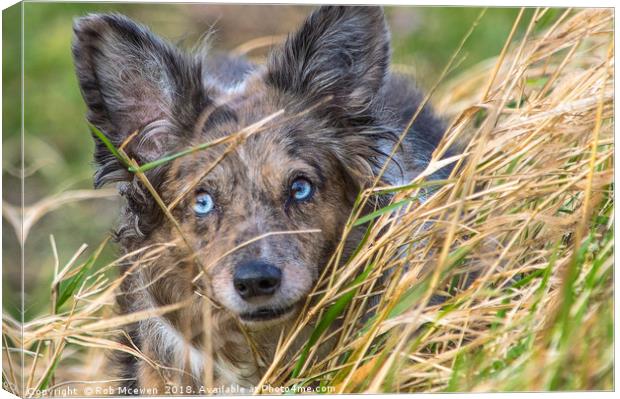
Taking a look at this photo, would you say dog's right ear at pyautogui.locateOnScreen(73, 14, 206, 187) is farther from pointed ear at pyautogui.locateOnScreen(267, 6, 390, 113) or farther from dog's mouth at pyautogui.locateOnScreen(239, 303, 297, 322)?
dog's mouth at pyautogui.locateOnScreen(239, 303, 297, 322)

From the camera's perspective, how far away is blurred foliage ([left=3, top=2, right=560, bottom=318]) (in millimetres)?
3998

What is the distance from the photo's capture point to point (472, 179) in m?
3.64

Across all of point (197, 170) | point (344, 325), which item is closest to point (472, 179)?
point (344, 325)

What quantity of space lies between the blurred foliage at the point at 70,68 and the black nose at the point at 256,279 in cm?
98

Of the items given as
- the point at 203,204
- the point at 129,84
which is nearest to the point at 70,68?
the point at 129,84

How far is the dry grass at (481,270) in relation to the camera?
3.46m

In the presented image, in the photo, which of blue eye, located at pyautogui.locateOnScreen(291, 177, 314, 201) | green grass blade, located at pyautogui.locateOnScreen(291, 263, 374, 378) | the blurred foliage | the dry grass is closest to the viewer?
the dry grass

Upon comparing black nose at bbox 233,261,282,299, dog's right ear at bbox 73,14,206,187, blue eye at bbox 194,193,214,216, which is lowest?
black nose at bbox 233,261,282,299

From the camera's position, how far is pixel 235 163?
3.78 metres

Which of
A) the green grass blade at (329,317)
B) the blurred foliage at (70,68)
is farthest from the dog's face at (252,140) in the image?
the blurred foliage at (70,68)

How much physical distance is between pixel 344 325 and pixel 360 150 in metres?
0.73

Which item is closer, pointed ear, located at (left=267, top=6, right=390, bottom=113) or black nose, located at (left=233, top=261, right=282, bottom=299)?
black nose, located at (left=233, top=261, right=282, bottom=299)

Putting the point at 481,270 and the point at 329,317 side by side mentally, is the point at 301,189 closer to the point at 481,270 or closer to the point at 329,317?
the point at 329,317

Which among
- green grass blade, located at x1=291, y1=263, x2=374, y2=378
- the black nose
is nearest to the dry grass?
green grass blade, located at x1=291, y1=263, x2=374, y2=378
